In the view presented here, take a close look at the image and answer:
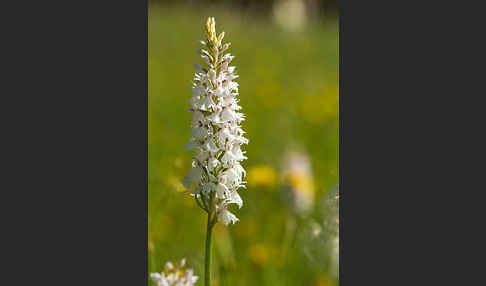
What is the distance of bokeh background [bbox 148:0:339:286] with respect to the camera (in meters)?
4.18

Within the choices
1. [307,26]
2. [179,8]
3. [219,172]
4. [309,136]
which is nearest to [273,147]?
[309,136]

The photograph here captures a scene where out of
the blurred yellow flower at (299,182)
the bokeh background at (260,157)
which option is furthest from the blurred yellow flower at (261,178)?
the blurred yellow flower at (299,182)

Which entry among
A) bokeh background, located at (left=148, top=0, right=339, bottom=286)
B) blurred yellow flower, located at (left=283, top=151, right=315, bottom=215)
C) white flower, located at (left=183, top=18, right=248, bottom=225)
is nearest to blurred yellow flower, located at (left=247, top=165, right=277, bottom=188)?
bokeh background, located at (left=148, top=0, right=339, bottom=286)

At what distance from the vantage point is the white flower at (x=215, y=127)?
2645 mm

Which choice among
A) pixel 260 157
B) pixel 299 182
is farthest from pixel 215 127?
pixel 260 157

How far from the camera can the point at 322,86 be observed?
29.2 feet

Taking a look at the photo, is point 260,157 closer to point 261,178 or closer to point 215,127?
point 261,178

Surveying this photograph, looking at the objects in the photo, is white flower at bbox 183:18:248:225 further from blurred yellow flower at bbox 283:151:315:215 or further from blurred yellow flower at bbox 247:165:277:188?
blurred yellow flower at bbox 247:165:277:188

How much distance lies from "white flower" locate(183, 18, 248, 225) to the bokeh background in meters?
0.55

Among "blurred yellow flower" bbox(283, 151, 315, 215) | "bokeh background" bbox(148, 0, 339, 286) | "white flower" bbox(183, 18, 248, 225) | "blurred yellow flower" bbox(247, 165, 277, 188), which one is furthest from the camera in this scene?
"blurred yellow flower" bbox(247, 165, 277, 188)

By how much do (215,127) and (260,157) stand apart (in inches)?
149

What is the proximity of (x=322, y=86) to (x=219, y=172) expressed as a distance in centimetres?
642

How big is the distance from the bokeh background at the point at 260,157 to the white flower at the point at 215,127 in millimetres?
546

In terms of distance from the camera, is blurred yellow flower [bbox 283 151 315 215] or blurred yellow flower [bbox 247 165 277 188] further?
blurred yellow flower [bbox 247 165 277 188]
